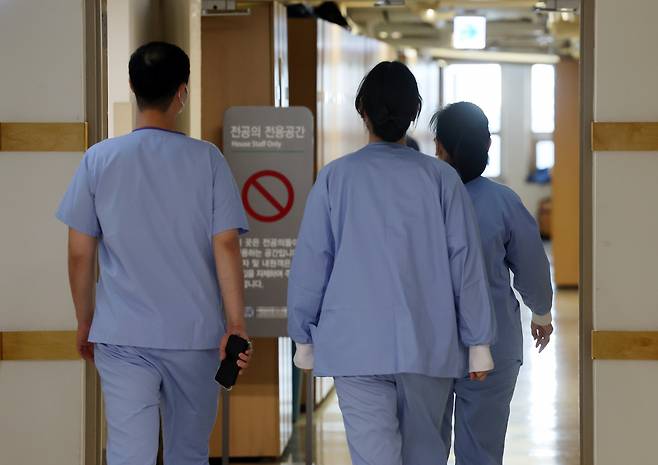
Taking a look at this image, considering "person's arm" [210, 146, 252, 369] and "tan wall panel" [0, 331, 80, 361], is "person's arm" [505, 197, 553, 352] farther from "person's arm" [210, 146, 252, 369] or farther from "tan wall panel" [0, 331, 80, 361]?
"tan wall panel" [0, 331, 80, 361]

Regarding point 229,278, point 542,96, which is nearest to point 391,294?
point 229,278

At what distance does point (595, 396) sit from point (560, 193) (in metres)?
11.1

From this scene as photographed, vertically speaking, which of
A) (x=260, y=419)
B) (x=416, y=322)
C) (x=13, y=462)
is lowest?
(x=260, y=419)

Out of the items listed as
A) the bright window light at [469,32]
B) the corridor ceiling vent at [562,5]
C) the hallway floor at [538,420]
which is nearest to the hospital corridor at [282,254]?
the hallway floor at [538,420]

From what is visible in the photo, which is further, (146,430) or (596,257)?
(596,257)

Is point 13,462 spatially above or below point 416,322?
below

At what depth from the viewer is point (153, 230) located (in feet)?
11.0

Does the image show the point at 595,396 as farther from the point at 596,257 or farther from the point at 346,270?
the point at 346,270

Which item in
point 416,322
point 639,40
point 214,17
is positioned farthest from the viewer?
point 214,17

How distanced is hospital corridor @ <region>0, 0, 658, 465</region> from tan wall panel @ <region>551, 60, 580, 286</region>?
376 inches

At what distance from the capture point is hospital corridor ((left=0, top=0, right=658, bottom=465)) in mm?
3236

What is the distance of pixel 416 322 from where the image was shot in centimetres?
319

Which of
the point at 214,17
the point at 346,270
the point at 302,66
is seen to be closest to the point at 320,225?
the point at 346,270

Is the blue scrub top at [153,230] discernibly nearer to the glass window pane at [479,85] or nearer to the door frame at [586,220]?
the door frame at [586,220]
